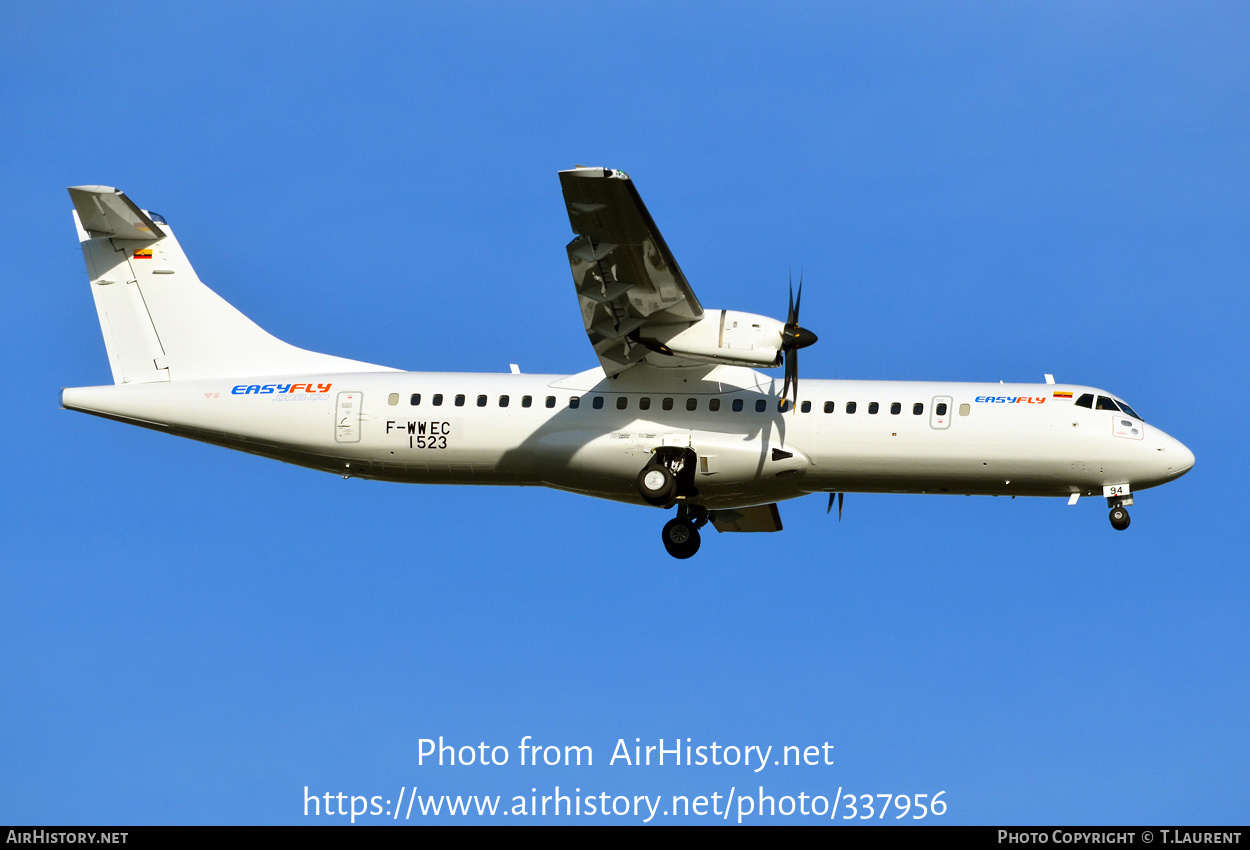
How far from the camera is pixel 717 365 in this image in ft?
88.4

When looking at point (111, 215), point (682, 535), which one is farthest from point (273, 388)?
point (682, 535)

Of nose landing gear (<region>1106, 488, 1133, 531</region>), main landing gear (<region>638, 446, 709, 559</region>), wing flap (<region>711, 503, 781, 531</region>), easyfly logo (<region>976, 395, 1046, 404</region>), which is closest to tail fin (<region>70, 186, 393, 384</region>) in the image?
main landing gear (<region>638, 446, 709, 559</region>)

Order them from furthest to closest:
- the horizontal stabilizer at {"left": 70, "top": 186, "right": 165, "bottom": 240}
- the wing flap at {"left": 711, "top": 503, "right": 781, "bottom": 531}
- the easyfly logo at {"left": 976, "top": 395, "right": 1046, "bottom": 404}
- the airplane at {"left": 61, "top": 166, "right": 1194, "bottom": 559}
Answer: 1. the wing flap at {"left": 711, "top": 503, "right": 781, "bottom": 531}
2. the horizontal stabilizer at {"left": 70, "top": 186, "right": 165, "bottom": 240}
3. the easyfly logo at {"left": 976, "top": 395, "right": 1046, "bottom": 404}
4. the airplane at {"left": 61, "top": 166, "right": 1194, "bottom": 559}

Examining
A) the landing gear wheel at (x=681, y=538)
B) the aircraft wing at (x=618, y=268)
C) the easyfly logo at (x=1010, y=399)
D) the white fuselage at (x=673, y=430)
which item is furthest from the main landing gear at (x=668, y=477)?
the easyfly logo at (x=1010, y=399)

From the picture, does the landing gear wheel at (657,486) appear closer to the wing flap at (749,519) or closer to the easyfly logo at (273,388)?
the wing flap at (749,519)

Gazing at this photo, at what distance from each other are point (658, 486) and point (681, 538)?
80.2 inches

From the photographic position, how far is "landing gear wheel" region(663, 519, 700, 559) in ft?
91.2

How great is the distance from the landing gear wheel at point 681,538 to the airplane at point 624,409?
4 centimetres

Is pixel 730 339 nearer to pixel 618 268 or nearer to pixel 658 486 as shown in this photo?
pixel 618 268

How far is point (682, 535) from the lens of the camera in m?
27.8

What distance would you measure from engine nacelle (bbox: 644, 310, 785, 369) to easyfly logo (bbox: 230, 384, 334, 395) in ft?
22.4

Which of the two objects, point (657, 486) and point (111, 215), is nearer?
point (657, 486)

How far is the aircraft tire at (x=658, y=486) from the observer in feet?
85.6

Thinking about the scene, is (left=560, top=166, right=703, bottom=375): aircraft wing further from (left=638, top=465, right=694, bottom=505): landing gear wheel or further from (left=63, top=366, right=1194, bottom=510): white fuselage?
(left=638, top=465, right=694, bottom=505): landing gear wheel
